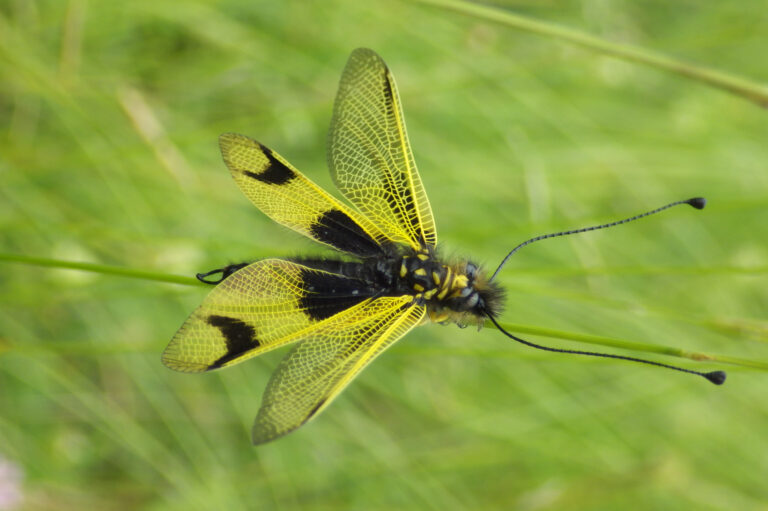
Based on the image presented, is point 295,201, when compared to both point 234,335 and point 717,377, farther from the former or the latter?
point 717,377

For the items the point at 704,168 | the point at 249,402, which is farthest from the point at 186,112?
the point at 704,168

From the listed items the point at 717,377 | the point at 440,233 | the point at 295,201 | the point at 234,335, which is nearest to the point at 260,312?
the point at 234,335

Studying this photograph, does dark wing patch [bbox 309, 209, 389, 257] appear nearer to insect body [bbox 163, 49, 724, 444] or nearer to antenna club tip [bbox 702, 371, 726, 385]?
insect body [bbox 163, 49, 724, 444]

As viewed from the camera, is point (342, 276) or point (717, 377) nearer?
point (717, 377)

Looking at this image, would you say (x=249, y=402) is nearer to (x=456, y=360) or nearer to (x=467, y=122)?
(x=456, y=360)

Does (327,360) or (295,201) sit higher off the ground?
(295,201)
